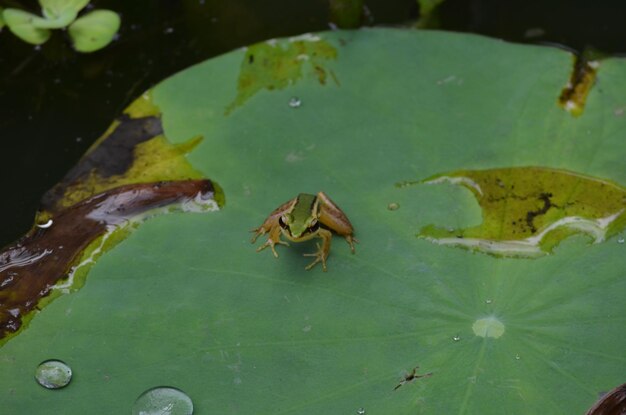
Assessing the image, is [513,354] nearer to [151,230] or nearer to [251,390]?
[251,390]

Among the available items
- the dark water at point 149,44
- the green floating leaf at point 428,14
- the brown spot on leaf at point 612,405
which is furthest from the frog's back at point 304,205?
the green floating leaf at point 428,14

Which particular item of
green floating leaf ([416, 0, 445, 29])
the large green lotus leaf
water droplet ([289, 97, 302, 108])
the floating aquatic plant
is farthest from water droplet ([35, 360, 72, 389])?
green floating leaf ([416, 0, 445, 29])

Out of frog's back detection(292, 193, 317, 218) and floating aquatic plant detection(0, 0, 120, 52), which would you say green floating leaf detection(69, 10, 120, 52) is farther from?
frog's back detection(292, 193, 317, 218)

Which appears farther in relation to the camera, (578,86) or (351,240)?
(578,86)

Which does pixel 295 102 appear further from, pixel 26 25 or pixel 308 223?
pixel 26 25

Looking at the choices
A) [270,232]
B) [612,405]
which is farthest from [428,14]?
[612,405]

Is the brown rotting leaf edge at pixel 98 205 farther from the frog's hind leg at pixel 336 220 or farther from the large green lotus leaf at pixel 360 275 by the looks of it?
the frog's hind leg at pixel 336 220

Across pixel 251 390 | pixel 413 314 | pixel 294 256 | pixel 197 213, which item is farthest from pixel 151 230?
pixel 413 314

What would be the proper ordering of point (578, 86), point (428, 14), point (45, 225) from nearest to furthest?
1. point (45, 225)
2. point (578, 86)
3. point (428, 14)
